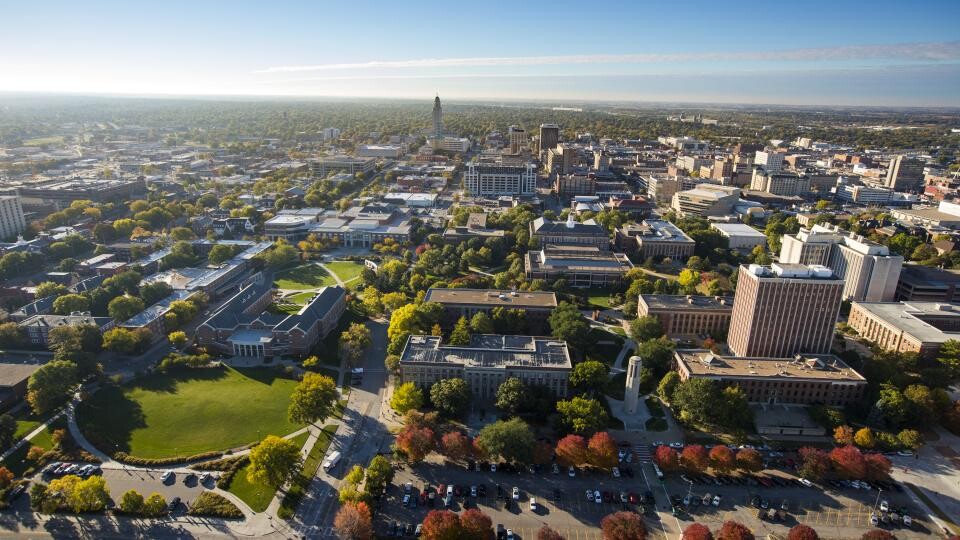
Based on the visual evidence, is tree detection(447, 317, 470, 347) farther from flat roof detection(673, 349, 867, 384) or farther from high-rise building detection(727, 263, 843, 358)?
high-rise building detection(727, 263, 843, 358)

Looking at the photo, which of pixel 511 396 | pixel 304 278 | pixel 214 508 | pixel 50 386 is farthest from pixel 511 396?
pixel 304 278

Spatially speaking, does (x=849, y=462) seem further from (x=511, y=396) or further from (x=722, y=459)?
(x=511, y=396)

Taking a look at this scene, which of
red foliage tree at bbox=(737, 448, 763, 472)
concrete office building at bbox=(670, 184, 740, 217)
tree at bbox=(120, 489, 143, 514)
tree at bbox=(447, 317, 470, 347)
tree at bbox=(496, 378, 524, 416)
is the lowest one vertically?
tree at bbox=(120, 489, 143, 514)

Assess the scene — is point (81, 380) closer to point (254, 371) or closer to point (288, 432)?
point (254, 371)

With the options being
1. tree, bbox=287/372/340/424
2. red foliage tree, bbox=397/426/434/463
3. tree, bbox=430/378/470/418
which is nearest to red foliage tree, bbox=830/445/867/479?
tree, bbox=430/378/470/418

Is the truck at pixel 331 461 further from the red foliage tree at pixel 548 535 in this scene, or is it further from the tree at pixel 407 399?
the red foliage tree at pixel 548 535

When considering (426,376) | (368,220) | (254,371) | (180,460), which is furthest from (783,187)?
(180,460)
